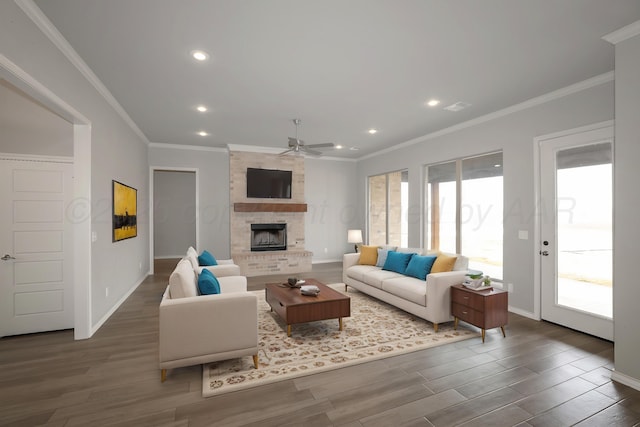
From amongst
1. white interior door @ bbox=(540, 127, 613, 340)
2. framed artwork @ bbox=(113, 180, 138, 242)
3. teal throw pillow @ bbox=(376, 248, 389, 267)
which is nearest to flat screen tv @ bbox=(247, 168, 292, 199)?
framed artwork @ bbox=(113, 180, 138, 242)

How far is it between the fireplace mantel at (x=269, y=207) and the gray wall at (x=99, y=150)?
1.95m

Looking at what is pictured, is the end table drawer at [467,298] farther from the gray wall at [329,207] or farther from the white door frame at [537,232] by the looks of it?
the gray wall at [329,207]

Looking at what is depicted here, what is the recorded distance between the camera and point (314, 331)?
3.50 metres

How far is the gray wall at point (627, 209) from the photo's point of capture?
2400 mm

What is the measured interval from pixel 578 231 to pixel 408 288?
2.11 m

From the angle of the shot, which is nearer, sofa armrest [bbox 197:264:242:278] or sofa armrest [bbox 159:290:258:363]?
sofa armrest [bbox 159:290:258:363]

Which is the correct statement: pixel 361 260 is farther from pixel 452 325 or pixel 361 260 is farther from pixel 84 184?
pixel 84 184

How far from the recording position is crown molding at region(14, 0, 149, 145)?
7.27 ft

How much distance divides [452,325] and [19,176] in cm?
533

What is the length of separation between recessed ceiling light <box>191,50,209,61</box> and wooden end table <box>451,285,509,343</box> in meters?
3.69

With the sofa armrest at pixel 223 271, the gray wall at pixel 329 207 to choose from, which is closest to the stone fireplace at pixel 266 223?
the gray wall at pixel 329 207

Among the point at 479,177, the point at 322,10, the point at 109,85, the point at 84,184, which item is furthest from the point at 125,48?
the point at 479,177

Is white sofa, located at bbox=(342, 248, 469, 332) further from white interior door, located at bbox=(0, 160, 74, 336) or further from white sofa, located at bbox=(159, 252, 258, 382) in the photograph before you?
white interior door, located at bbox=(0, 160, 74, 336)

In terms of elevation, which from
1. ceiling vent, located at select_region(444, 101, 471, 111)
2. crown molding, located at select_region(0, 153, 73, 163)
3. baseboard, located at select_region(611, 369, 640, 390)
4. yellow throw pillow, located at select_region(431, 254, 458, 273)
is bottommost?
baseboard, located at select_region(611, 369, 640, 390)
